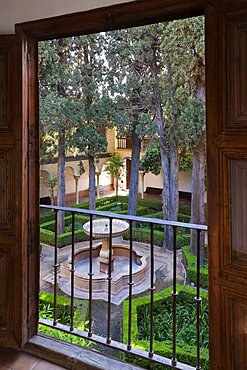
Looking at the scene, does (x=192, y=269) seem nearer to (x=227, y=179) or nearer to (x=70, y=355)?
(x=70, y=355)

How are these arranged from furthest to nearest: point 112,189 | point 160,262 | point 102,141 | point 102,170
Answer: point 112,189 < point 102,170 < point 102,141 < point 160,262

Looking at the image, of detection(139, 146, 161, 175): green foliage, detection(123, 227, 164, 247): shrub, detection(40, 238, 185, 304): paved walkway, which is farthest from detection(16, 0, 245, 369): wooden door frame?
detection(139, 146, 161, 175): green foliage

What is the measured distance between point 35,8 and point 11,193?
902 millimetres

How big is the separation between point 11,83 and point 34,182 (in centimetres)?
51

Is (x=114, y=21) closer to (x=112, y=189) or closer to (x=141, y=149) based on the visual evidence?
(x=141, y=149)

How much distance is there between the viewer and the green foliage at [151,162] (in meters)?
9.88

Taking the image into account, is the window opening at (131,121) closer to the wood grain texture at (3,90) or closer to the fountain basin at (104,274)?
the fountain basin at (104,274)

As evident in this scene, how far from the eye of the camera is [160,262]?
7578mm

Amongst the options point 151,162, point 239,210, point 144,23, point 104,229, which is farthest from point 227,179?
point 151,162

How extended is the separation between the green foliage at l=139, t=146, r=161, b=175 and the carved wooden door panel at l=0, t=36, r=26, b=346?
831cm

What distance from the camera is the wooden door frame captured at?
1174 millimetres

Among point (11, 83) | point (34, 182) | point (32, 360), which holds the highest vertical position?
point (11, 83)

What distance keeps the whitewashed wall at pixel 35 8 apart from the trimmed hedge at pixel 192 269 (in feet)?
16.6

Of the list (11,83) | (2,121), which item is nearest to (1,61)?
(11,83)
